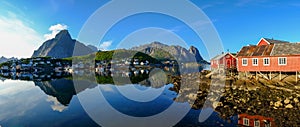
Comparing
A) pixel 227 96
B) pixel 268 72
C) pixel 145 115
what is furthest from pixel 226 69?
pixel 145 115

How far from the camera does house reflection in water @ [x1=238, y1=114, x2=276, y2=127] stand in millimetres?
14733

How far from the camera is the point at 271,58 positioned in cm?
2956

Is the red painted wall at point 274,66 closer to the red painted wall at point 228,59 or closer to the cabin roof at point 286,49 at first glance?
the cabin roof at point 286,49

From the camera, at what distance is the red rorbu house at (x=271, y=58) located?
27.8m

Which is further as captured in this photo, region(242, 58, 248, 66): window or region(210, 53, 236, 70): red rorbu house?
region(210, 53, 236, 70): red rorbu house

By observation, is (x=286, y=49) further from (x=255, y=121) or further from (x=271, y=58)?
(x=255, y=121)

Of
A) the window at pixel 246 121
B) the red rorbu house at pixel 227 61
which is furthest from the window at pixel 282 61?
the window at pixel 246 121

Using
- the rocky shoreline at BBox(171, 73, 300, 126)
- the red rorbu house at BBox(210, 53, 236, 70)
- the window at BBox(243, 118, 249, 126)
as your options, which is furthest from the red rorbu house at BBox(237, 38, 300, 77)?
the window at BBox(243, 118, 249, 126)

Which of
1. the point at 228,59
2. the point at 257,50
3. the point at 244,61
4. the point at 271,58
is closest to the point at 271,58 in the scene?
the point at 271,58

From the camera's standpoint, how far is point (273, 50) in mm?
29906

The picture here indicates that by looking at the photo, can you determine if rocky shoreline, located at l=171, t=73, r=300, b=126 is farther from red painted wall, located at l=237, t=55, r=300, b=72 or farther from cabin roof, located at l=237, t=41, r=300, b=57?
cabin roof, located at l=237, t=41, r=300, b=57

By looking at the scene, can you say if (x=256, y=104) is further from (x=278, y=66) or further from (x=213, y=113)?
(x=278, y=66)

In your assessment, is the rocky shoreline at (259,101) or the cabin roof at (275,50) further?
the cabin roof at (275,50)

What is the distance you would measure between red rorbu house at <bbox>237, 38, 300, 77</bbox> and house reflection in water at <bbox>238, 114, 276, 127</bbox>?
1662 cm
